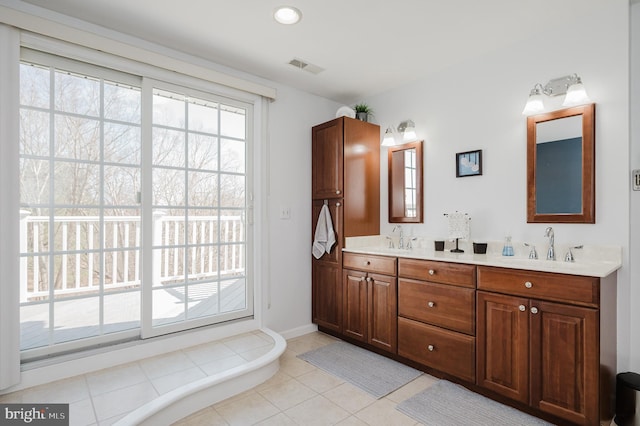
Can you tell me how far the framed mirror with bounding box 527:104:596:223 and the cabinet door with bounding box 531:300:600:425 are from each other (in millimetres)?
738

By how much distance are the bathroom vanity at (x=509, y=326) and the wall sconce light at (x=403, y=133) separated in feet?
3.76

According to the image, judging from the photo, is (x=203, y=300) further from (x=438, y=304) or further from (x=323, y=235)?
(x=438, y=304)

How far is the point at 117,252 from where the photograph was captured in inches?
97.0

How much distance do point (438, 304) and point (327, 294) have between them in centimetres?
124

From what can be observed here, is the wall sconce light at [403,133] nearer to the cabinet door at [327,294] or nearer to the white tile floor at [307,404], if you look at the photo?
the cabinet door at [327,294]

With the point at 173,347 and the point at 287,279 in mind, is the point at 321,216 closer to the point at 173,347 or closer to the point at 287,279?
the point at 287,279

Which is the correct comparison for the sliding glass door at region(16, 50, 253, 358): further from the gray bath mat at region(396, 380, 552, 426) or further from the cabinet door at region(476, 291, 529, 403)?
the cabinet door at region(476, 291, 529, 403)

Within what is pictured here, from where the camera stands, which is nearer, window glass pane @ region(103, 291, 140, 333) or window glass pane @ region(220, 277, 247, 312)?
window glass pane @ region(103, 291, 140, 333)

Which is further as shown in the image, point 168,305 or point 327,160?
point 327,160

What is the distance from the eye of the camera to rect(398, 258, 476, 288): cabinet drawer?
228cm

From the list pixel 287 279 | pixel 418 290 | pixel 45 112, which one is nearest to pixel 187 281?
pixel 287 279

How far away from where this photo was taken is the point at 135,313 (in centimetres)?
255

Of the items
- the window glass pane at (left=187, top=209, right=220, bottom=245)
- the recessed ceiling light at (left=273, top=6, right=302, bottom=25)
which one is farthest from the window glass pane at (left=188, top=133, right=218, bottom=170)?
the recessed ceiling light at (left=273, top=6, right=302, bottom=25)

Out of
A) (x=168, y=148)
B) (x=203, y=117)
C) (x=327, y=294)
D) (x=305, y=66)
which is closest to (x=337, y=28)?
(x=305, y=66)
